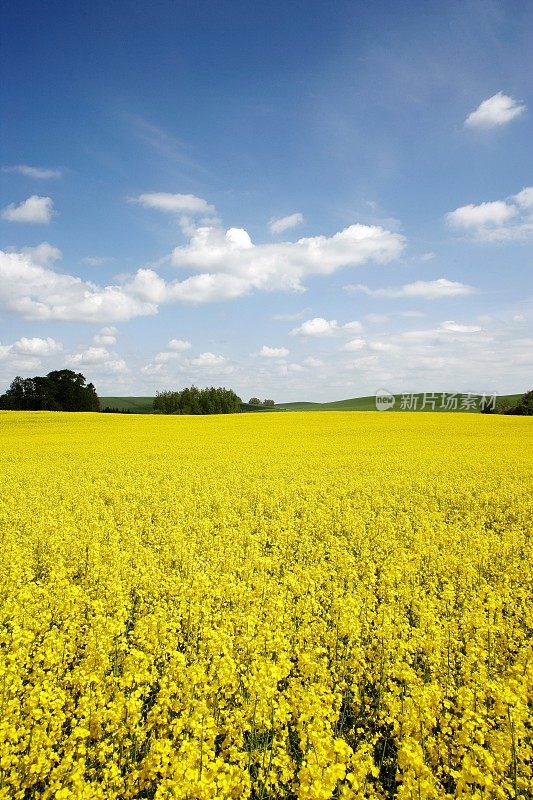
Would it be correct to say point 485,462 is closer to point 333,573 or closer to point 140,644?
point 333,573

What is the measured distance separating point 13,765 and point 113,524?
7470 millimetres

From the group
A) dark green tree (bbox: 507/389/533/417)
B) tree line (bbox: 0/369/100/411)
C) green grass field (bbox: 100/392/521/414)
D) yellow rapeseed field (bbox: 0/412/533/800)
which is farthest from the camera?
green grass field (bbox: 100/392/521/414)

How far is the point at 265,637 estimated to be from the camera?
5746 mm

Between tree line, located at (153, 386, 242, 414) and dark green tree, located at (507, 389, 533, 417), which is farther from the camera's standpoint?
tree line, located at (153, 386, 242, 414)

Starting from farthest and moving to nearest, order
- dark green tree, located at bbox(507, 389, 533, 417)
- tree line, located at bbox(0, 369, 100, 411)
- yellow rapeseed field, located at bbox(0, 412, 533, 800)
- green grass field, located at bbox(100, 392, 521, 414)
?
green grass field, located at bbox(100, 392, 521, 414)
tree line, located at bbox(0, 369, 100, 411)
dark green tree, located at bbox(507, 389, 533, 417)
yellow rapeseed field, located at bbox(0, 412, 533, 800)

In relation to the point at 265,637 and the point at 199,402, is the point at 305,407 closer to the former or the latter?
the point at 199,402

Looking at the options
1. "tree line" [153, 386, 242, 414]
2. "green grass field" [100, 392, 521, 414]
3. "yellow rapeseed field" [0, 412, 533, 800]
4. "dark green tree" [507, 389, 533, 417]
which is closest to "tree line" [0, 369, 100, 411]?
"tree line" [153, 386, 242, 414]

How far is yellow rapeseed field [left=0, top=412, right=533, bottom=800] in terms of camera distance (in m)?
3.85

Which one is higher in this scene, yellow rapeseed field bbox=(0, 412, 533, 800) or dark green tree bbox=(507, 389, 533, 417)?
dark green tree bbox=(507, 389, 533, 417)

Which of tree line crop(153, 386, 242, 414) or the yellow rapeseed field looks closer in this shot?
the yellow rapeseed field

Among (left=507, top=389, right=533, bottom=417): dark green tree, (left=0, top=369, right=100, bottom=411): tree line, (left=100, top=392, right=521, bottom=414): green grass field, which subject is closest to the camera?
(left=507, top=389, right=533, bottom=417): dark green tree

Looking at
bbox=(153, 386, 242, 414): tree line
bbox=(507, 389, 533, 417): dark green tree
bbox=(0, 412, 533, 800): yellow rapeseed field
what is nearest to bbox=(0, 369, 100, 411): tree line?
bbox=(153, 386, 242, 414): tree line

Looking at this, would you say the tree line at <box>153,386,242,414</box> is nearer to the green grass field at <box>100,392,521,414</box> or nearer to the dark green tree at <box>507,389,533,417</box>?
the green grass field at <box>100,392,521,414</box>

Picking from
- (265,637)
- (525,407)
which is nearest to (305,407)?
(525,407)
